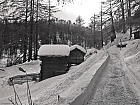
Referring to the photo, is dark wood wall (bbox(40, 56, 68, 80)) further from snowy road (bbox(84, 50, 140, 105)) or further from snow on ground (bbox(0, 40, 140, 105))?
snowy road (bbox(84, 50, 140, 105))

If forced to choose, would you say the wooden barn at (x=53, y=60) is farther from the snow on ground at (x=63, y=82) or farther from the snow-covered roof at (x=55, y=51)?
the snow on ground at (x=63, y=82)

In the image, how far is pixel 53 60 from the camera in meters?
17.3

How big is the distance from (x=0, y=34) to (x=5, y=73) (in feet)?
21.5

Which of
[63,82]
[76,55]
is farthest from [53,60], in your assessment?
Answer: [63,82]

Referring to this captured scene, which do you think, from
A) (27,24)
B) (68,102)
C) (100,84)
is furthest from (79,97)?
(27,24)

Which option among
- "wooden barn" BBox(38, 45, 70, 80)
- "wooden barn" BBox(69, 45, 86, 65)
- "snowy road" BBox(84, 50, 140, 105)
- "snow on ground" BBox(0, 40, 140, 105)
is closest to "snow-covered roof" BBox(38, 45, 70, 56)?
"wooden barn" BBox(38, 45, 70, 80)

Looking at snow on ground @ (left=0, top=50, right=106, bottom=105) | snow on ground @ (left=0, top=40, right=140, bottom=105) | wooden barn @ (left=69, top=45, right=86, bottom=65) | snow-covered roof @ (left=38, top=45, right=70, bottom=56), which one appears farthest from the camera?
wooden barn @ (left=69, top=45, right=86, bottom=65)

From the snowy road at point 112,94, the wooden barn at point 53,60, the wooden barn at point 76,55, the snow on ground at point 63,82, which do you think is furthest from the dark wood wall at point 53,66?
the snowy road at point 112,94

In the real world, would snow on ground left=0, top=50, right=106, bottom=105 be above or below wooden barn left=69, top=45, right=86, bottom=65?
below

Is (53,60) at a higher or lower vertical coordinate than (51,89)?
higher

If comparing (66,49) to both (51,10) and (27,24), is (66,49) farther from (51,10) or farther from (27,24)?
(51,10)

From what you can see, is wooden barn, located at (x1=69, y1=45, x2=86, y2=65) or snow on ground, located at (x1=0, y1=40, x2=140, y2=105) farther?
wooden barn, located at (x1=69, y1=45, x2=86, y2=65)

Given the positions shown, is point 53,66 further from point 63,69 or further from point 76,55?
point 76,55

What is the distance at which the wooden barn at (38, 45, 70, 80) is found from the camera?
56.0 feet
